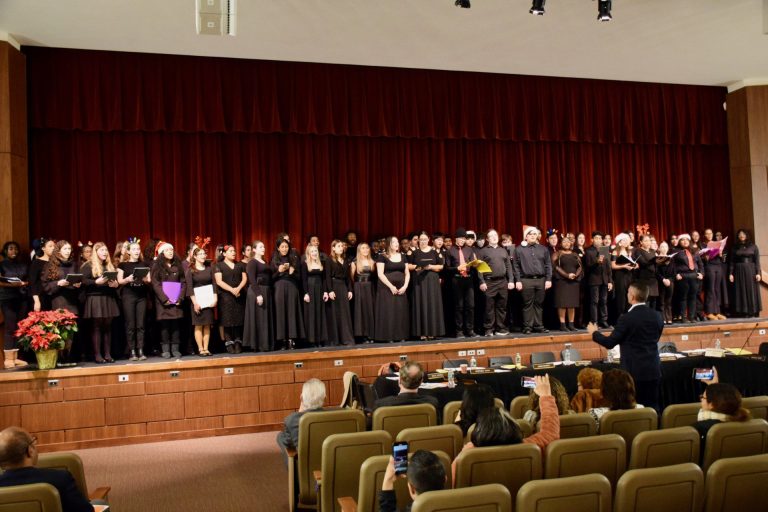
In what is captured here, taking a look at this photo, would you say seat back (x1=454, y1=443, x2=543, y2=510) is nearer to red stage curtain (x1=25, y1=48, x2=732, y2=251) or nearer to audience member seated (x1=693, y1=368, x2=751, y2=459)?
audience member seated (x1=693, y1=368, x2=751, y2=459)

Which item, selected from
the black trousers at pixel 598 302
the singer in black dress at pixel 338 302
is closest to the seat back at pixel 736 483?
the singer in black dress at pixel 338 302

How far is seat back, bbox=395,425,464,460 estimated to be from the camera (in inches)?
141

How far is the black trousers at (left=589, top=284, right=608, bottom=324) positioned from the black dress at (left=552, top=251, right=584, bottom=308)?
0.91 ft

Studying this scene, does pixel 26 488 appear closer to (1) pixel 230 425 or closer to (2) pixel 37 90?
(1) pixel 230 425

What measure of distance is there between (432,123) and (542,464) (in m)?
8.47

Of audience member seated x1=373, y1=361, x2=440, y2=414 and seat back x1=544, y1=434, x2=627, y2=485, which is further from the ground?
audience member seated x1=373, y1=361, x2=440, y2=414

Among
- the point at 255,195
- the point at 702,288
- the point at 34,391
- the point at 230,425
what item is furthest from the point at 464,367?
the point at 702,288

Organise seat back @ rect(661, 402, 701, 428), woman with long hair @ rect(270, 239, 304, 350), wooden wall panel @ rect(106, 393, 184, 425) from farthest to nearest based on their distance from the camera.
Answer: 1. woman with long hair @ rect(270, 239, 304, 350)
2. wooden wall panel @ rect(106, 393, 184, 425)
3. seat back @ rect(661, 402, 701, 428)

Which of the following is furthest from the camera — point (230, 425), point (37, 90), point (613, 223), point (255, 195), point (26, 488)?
point (613, 223)

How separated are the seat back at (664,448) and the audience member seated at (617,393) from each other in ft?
2.65

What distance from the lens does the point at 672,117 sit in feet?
41.1

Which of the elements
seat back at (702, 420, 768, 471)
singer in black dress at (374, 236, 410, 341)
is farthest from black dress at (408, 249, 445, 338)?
seat back at (702, 420, 768, 471)

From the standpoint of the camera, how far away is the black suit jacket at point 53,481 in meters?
3.02

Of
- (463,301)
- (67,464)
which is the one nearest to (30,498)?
(67,464)
